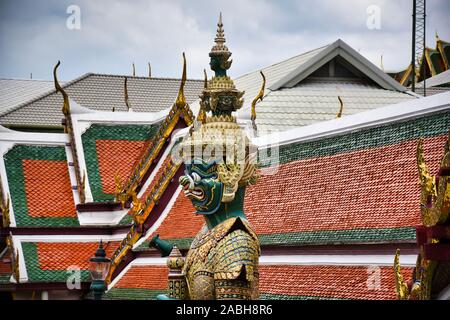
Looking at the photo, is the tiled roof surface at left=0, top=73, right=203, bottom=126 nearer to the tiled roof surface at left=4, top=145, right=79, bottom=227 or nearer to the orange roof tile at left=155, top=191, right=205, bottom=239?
the tiled roof surface at left=4, top=145, right=79, bottom=227

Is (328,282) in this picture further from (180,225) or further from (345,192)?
(180,225)

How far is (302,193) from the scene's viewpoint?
18984mm

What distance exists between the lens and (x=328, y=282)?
16672 mm

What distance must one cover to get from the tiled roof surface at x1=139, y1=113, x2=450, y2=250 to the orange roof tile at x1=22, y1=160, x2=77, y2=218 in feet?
24.7

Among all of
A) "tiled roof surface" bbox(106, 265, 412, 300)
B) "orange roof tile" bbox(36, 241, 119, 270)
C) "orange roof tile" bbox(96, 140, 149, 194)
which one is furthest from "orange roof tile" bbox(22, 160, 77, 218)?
"tiled roof surface" bbox(106, 265, 412, 300)

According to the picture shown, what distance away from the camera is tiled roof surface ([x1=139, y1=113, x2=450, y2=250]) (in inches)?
642

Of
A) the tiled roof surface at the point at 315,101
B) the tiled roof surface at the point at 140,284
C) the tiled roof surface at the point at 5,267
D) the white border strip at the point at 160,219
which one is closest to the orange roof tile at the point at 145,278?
the tiled roof surface at the point at 140,284

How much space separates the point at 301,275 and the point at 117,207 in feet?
33.1

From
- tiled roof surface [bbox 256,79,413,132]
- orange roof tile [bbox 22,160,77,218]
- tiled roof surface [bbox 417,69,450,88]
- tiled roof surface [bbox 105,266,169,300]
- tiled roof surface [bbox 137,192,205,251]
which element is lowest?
tiled roof surface [bbox 105,266,169,300]

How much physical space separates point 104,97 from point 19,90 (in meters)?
5.87
